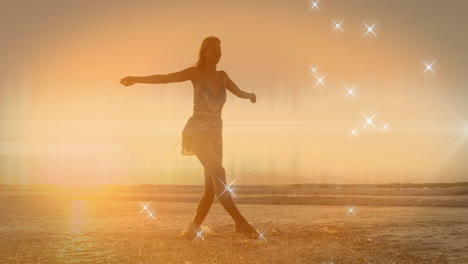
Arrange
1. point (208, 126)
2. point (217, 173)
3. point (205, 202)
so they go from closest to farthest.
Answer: point (217, 173)
point (208, 126)
point (205, 202)

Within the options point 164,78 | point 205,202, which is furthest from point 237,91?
point 205,202

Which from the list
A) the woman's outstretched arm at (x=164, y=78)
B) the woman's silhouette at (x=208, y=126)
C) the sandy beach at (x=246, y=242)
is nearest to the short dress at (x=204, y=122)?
the woman's silhouette at (x=208, y=126)

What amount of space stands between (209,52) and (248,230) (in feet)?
7.27

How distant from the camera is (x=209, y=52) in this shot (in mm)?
6469

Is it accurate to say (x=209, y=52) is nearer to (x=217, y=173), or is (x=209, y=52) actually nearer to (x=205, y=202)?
(x=217, y=173)

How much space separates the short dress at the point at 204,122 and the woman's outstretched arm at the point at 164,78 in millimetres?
174

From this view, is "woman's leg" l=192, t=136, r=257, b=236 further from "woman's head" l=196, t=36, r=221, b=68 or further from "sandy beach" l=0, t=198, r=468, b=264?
"woman's head" l=196, t=36, r=221, b=68

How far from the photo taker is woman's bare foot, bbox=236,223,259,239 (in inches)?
247

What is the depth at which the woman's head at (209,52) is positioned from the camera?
6457 mm

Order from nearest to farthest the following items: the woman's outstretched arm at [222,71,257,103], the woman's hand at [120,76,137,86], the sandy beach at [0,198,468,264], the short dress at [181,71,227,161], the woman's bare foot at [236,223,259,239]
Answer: the sandy beach at [0,198,468,264] < the woman's hand at [120,76,137,86] < the woman's bare foot at [236,223,259,239] < the short dress at [181,71,227,161] < the woman's outstretched arm at [222,71,257,103]

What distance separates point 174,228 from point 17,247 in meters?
2.40

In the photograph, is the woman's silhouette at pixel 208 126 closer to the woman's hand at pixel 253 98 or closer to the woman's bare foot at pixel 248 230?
the woman's bare foot at pixel 248 230

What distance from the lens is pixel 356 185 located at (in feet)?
102

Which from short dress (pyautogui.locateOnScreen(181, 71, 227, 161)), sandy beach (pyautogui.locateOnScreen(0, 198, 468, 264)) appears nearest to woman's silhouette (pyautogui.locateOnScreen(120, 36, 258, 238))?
short dress (pyautogui.locateOnScreen(181, 71, 227, 161))
